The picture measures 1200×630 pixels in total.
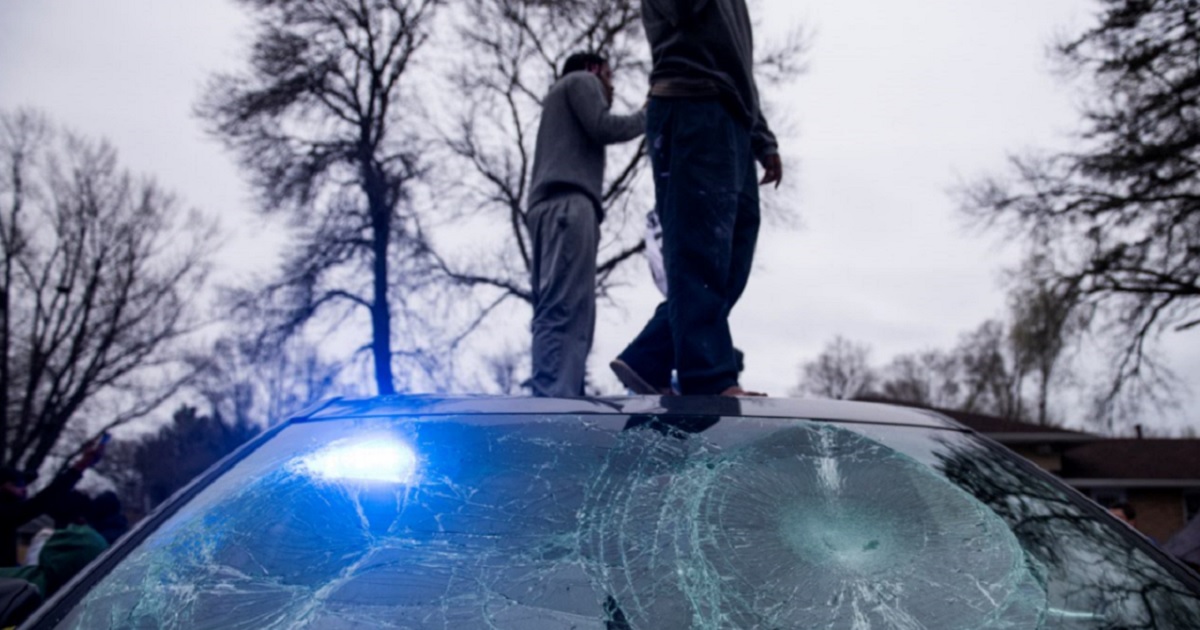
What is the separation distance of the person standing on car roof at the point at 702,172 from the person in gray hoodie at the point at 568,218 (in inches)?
30.4

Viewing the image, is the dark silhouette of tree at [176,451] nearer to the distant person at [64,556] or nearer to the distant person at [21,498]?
the distant person at [21,498]

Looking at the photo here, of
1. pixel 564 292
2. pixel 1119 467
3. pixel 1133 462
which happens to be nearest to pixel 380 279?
pixel 564 292

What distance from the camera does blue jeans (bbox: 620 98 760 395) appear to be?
2389 mm

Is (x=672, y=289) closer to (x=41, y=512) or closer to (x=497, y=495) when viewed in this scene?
(x=497, y=495)

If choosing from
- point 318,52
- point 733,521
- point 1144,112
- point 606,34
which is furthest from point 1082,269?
point 733,521

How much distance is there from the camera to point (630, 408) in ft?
5.25

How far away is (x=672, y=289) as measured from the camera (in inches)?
97.5

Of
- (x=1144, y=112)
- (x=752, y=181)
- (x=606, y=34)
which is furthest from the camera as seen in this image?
(x=606, y=34)

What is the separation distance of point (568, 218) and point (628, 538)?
8.67ft

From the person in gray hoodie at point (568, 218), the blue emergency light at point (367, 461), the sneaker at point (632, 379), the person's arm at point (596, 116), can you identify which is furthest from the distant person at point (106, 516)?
the blue emergency light at point (367, 461)

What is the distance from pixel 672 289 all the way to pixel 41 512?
5.52m

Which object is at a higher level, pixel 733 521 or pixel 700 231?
pixel 700 231

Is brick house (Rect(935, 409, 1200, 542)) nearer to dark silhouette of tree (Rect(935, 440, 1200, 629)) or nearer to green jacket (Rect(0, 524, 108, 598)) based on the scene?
green jacket (Rect(0, 524, 108, 598))

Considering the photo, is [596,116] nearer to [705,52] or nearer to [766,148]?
[766,148]
